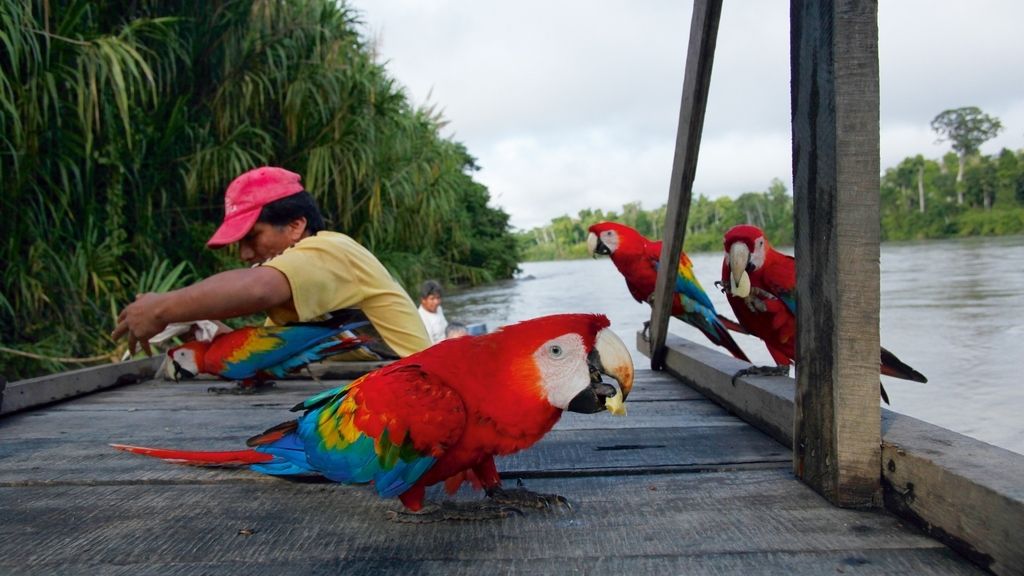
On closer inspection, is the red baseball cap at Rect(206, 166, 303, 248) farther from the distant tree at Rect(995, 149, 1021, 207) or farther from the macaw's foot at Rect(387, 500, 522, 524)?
the distant tree at Rect(995, 149, 1021, 207)

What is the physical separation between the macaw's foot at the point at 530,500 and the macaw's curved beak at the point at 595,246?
10.5ft

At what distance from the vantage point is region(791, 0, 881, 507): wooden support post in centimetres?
114

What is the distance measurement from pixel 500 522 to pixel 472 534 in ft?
0.23

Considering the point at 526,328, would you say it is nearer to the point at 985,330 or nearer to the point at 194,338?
the point at 194,338

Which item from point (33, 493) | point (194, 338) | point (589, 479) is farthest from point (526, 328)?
point (194, 338)

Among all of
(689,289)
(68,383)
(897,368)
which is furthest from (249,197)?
(689,289)

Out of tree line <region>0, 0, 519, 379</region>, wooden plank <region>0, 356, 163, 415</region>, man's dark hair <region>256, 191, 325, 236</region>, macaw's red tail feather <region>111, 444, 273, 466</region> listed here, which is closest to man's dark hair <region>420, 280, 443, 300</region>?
tree line <region>0, 0, 519, 379</region>

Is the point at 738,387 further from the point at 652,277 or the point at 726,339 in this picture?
the point at 652,277

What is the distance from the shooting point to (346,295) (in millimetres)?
2307

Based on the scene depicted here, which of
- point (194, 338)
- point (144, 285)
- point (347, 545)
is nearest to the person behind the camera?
point (347, 545)

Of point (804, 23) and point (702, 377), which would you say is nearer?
point (804, 23)

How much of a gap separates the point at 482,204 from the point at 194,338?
20740 millimetres

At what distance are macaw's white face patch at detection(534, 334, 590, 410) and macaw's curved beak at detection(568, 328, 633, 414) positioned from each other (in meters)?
0.01

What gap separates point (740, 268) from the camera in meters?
2.85
